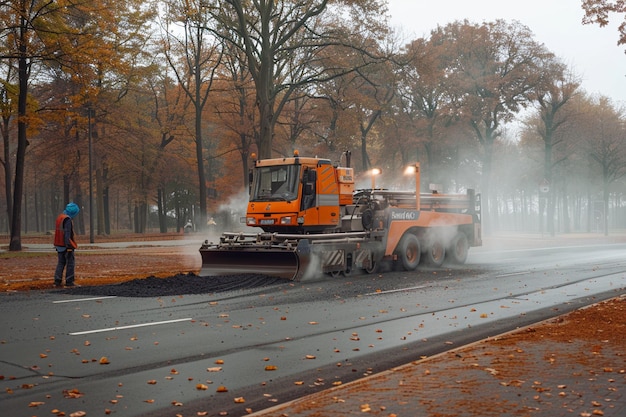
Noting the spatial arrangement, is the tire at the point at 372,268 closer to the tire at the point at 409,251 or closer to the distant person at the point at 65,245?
the tire at the point at 409,251

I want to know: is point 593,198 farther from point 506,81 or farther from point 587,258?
point 587,258

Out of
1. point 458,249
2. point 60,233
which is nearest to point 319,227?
point 60,233

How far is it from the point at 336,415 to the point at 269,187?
14.2 m

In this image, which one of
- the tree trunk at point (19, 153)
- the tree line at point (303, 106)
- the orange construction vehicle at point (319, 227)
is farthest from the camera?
the tree line at point (303, 106)

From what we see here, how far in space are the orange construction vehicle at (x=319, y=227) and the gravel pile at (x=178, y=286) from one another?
720mm

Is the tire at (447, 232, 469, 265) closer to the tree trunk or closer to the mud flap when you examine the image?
the mud flap

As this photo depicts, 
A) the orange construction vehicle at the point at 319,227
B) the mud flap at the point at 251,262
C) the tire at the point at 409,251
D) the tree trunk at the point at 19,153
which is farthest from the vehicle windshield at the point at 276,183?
the tree trunk at the point at 19,153

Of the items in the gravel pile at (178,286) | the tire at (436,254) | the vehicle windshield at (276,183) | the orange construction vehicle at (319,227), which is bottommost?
the gravel pile at (178,286)

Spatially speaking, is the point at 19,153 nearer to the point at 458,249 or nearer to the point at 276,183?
the point at 276,183

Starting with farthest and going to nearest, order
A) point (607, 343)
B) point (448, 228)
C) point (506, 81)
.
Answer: point (506, 81)
point (448, 228)
point (607, 343)

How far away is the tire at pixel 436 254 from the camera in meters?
23.1

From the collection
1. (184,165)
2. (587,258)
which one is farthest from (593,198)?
(587,258)

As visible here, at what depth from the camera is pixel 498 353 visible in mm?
8625

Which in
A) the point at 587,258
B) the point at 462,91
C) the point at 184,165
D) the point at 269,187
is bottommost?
the point at 587,258
